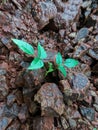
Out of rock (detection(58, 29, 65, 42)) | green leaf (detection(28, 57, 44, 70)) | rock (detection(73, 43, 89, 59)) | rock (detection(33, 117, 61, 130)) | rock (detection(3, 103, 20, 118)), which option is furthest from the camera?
rock (detection(58, 29, 65, 42))

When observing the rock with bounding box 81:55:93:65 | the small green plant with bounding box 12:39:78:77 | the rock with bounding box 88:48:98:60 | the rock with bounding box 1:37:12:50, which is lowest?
the small green plant with bounding box 12:39:78:77

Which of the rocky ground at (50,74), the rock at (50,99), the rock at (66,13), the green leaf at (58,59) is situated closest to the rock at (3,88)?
the rocky ground at (50,74)

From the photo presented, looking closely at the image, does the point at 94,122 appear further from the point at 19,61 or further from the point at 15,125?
the point at 19,61

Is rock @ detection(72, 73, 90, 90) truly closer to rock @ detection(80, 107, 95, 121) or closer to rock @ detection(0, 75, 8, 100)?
rock @ detection(80, 107, 95, 121)

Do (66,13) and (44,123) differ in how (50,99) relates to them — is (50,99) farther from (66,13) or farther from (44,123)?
(66,13)

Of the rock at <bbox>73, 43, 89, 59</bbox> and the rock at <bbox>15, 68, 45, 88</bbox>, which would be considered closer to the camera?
the rock at <bbox>15, 68, 45, 88</bbox>

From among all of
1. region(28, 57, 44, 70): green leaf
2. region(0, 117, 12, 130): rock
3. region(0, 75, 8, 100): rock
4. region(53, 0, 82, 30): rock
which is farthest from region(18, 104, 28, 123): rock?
region(53, 0, 82, 30): rock

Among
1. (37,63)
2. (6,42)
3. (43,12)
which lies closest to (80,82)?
(37,63)

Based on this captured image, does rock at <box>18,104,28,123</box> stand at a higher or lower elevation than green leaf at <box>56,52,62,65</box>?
lower
